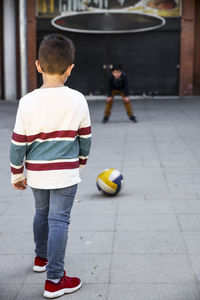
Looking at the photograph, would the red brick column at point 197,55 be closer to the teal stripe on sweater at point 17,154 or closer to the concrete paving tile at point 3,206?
the concrete paving tile at point 3,206

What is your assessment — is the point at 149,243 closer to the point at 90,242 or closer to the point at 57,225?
the point at 90,242

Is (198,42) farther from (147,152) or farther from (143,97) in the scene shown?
(147,152)

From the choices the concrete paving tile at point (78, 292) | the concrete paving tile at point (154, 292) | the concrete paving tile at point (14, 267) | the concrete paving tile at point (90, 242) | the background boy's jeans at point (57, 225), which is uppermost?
the background boy's jeans at point (57, 225)

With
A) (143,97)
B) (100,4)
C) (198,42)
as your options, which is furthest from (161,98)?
(100,4)

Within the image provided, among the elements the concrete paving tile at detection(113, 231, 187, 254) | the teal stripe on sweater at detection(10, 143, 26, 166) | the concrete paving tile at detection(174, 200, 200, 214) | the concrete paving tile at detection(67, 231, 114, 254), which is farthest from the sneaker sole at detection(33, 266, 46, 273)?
the concrete paving tile at detection(174, 200, 200, 214)

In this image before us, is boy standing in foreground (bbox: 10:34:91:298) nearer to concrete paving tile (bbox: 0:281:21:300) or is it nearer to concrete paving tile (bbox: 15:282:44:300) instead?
concrete paving tile (bbox: 15:282:44:300)

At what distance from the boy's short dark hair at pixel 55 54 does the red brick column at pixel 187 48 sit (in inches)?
754

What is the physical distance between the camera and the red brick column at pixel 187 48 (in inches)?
852

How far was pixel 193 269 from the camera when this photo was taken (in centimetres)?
405

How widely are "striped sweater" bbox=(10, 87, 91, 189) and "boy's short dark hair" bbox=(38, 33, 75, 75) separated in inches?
5.5

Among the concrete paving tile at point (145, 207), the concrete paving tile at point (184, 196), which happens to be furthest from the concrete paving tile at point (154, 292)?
the concrete paving tile at point (184, 196)

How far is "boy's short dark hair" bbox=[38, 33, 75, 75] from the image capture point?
345 cm

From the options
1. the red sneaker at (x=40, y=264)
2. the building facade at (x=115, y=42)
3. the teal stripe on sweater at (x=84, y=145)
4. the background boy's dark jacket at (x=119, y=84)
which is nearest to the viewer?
the teal stripe on sweater at (x=84, y=145)

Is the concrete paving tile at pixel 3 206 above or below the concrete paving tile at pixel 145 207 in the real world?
below
